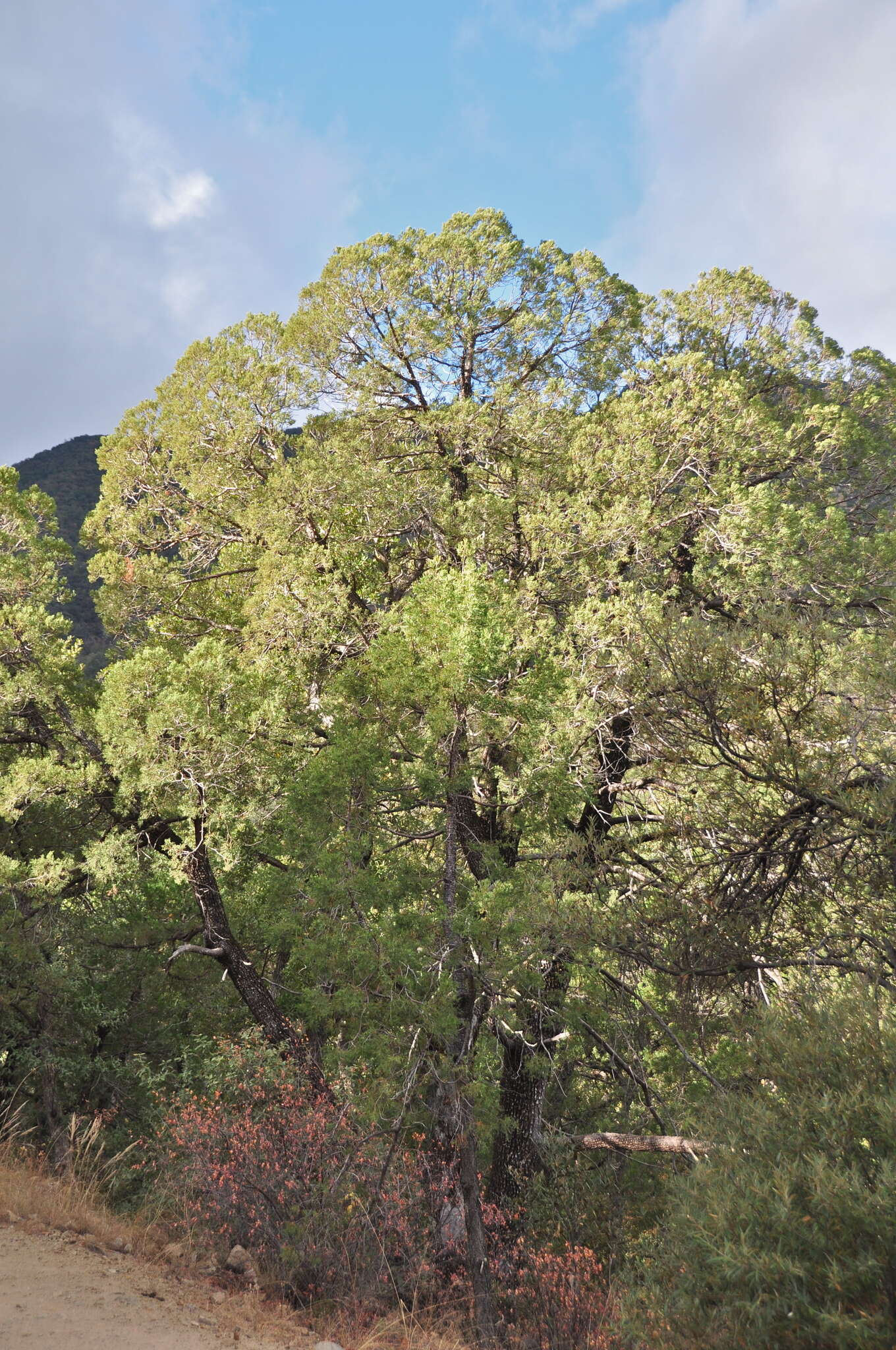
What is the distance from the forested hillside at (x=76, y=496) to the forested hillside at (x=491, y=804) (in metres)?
20.0

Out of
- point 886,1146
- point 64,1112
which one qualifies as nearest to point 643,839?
point 886,1146

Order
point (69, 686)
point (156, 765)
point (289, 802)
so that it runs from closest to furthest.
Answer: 1. point (289, 802)
2. point (156, 765)
3. point (69, 686)

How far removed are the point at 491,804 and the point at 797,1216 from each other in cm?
538

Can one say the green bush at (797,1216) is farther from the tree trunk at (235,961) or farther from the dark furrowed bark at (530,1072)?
the tree trunk at (235,961)

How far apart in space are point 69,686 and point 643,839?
24.6 ft

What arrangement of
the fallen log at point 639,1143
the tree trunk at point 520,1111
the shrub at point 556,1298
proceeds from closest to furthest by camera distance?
the shrub at point 556,1298 < the fallen log at point 639,1143 < the tree trunk at point 520,1111

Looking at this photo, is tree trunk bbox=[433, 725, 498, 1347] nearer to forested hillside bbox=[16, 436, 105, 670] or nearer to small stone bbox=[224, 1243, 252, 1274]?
small stone bbox=[224, 1243, 252, 1274]

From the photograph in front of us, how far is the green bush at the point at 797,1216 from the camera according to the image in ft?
9.78

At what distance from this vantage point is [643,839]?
8.66m

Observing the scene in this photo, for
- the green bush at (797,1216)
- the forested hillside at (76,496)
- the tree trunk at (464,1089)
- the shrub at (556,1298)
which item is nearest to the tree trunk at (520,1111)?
the shrub at (556,1298)

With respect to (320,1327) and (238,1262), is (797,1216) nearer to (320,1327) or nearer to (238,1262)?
(320,1327)

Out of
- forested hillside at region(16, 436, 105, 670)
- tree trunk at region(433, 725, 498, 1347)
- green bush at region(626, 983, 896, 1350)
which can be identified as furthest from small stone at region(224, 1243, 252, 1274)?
forested hillside at region(16, 436, 105, 670)

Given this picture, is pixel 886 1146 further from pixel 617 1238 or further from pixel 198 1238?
pixel 617 1238

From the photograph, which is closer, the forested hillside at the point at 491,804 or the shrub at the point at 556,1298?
the forested hillside at the point at 491,804
